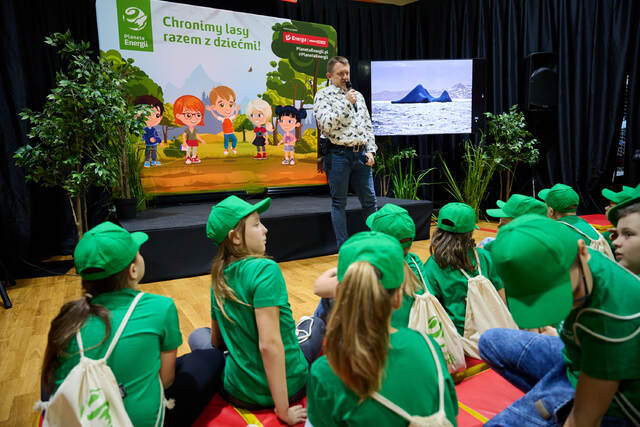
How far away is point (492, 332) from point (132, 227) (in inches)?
109

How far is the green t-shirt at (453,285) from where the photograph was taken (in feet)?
5.77

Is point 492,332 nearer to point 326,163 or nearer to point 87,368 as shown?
point 87,368

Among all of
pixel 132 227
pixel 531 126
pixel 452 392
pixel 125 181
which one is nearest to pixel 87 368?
pixel 452 392

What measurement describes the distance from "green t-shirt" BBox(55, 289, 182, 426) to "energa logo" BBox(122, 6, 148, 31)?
13.5 ft

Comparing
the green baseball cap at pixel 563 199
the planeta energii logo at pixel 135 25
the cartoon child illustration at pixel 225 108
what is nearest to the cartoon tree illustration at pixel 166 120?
the cartoon child illustration at pixel 225 108

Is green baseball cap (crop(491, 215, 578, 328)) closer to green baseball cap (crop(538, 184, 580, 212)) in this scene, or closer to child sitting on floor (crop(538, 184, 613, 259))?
child sitting on floor (crop(538, 184, 613, 259))

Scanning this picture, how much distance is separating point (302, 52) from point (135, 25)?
193cm

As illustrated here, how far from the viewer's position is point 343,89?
357cm

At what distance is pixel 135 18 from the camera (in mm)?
4430

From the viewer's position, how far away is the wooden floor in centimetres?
183

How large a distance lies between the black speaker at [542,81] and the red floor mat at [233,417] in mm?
5009

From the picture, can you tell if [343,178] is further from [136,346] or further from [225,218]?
[136,346]

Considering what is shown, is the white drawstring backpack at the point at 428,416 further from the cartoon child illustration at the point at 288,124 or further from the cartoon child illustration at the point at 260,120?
the cartoon child illustration at the point at 288,124

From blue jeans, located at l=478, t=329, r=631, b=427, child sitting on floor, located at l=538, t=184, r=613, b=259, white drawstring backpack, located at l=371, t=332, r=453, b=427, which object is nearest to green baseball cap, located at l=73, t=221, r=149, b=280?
white drawstring backpack, located at l=371, t=332, r=453, b=427
